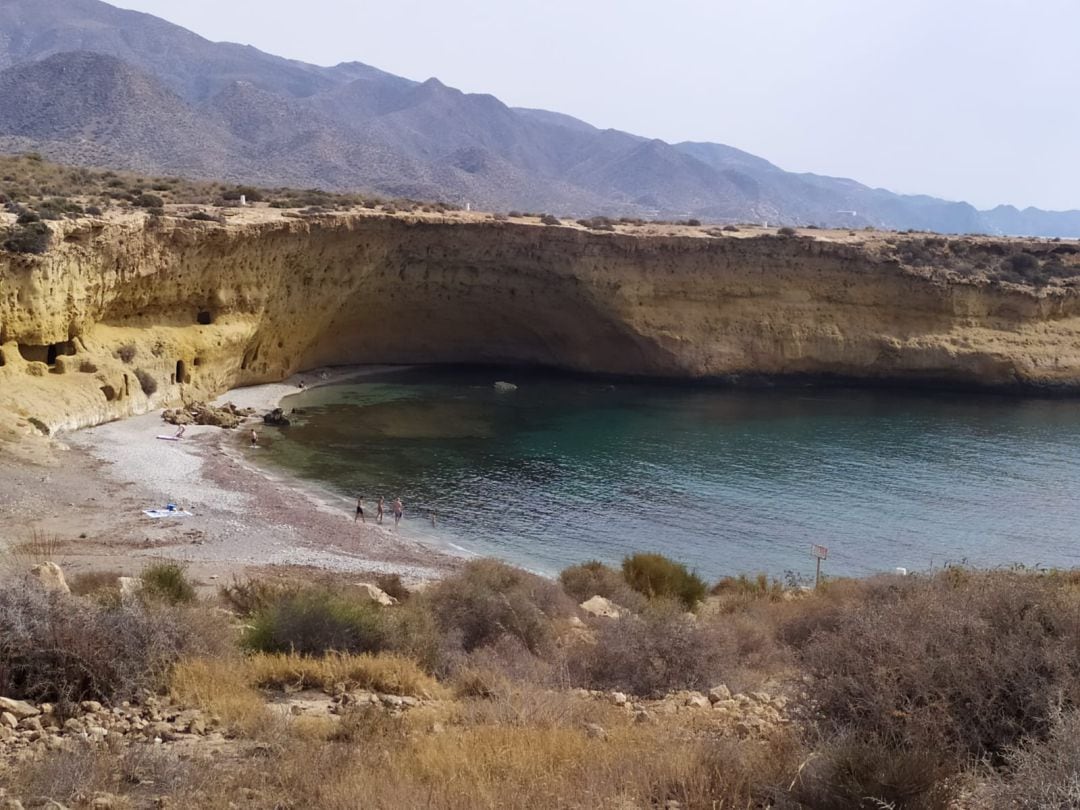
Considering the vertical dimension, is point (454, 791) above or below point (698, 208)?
below

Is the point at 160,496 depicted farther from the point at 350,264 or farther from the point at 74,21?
the point at 74,21

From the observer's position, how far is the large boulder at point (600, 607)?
14.0 metres

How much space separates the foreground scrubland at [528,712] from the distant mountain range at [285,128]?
78.1 meters

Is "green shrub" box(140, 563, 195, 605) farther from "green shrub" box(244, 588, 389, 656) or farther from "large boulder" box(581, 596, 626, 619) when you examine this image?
"large boulder" box(581, 596, 626, 619)

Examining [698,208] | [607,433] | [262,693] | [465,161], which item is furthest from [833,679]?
[698,208]

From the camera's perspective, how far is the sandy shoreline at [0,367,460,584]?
1853 centimetres

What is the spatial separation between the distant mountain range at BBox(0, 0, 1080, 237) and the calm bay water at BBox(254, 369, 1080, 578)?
181ft

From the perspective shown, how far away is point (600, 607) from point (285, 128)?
361 ft

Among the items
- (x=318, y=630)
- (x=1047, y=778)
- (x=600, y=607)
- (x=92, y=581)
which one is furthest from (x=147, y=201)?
(x=1047, y=778)

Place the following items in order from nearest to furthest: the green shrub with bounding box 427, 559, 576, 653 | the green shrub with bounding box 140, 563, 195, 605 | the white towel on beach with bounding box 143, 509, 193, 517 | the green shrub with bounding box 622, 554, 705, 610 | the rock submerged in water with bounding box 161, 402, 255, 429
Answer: the green shrub with bounding box 427, 559, 576, 653, the green shrub with bounding box 140, 563, 195, 605, the green shrub with bounding box 622, 554, 705, 610, the white towel on beach with bounding box 143, 509, 193, 517, the rock submerged in water with bounding box 161, 402, 255, 429

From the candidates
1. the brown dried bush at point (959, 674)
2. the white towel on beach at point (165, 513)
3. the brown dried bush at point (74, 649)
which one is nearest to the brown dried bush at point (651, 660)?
the brown dried bush at point (959, 674)

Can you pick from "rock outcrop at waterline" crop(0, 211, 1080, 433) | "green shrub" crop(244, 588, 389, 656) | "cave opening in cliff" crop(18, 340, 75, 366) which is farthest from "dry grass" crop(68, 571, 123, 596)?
"rock outcrop at waterline" crop(0, 211, 1080, 433)

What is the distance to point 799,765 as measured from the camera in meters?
5.21

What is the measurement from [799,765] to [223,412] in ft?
101
